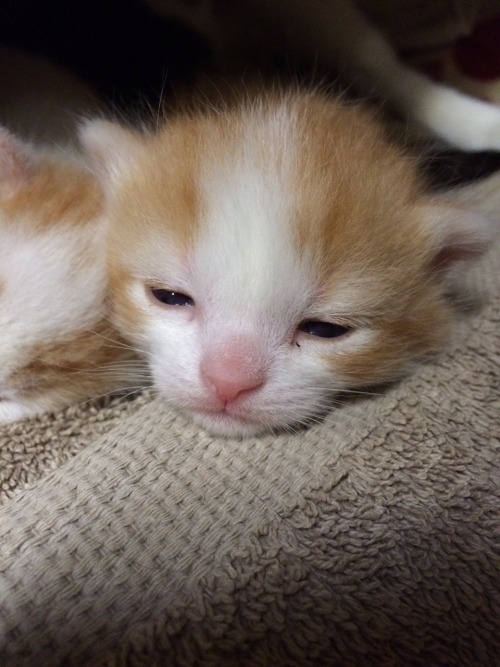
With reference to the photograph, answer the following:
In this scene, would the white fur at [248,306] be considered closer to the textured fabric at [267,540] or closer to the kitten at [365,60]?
the textured fabric at [267,540]

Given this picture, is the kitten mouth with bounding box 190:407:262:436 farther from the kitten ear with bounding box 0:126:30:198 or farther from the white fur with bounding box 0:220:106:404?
the kitten ear with bounding box 0:126:30:198

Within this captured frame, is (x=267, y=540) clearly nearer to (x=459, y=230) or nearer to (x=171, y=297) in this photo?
(x=171, y=297)

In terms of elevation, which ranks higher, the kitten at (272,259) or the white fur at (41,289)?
the kitten at (272,259)

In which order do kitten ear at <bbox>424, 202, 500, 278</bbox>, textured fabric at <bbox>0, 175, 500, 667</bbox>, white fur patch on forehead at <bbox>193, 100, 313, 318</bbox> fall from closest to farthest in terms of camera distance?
textured fabric at <bbox>0, 175, 500, 667</bbox>
white fur patch on forehead at <bbox>193, 100, 313, 318</bbox>
kitten ear at <bbox>424, 202, 500, 278</bbox>

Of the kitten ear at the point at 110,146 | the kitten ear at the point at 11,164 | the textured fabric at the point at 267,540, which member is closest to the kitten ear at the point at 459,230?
the textured fabric at the point at 267,540

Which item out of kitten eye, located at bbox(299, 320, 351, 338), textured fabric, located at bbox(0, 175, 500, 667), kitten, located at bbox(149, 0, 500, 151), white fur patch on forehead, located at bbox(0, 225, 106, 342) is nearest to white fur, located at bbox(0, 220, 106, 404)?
white fur patch on forehead, located at bbox(0, 225, 106, 342)

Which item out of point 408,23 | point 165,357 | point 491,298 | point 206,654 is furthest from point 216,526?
point 408,23

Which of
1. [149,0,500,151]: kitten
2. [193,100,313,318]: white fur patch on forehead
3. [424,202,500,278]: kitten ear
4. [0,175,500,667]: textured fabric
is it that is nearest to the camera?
[0,175,500,667]: textured fabric
